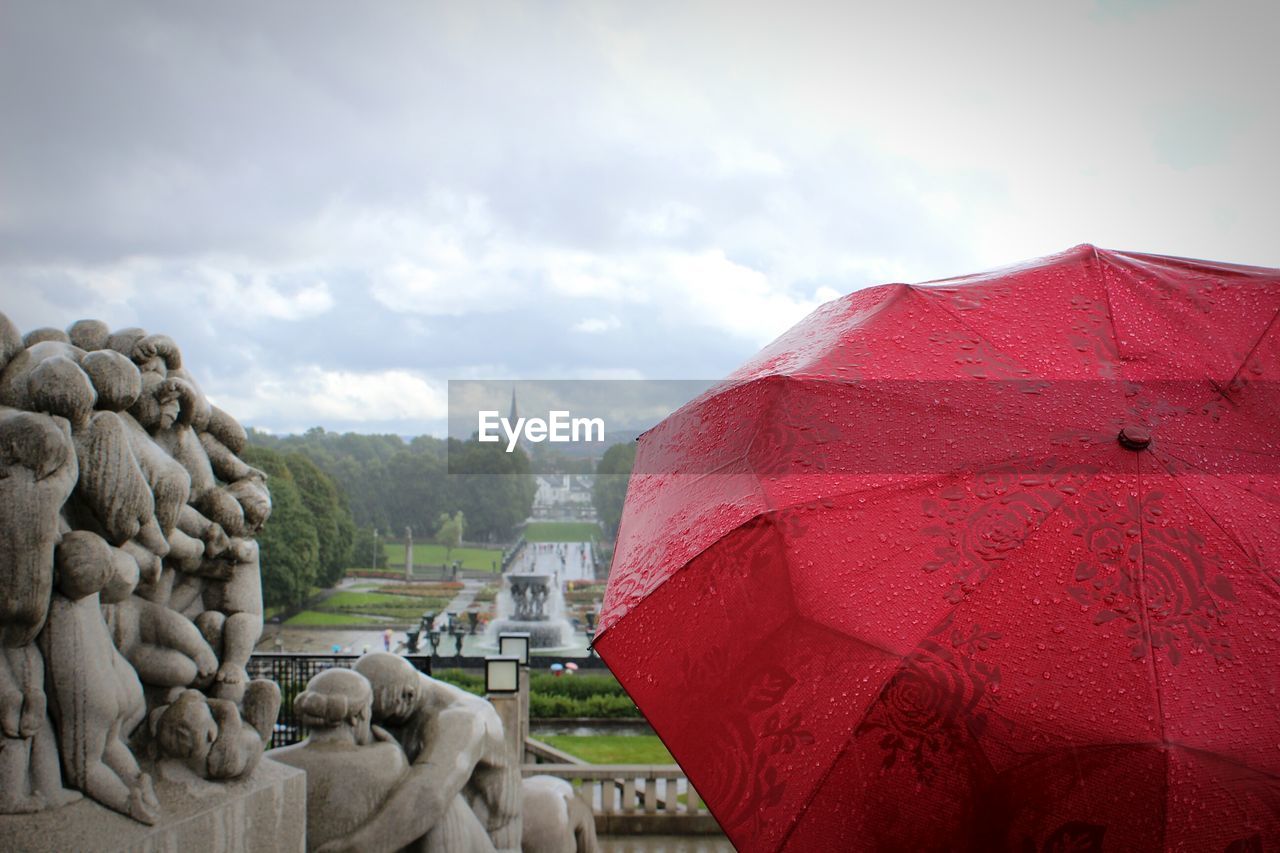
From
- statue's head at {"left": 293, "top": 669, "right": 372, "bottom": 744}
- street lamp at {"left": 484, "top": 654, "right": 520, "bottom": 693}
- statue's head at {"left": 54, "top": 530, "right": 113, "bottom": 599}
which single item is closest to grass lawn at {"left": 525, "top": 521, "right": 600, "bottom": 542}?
street lamp at {"left": 484, "top": 654, "right": 520, "bottom": 693}

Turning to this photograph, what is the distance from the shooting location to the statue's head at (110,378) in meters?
4.08

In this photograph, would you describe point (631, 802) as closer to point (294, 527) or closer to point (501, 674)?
point (501, 674)

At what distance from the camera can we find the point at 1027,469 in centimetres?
196

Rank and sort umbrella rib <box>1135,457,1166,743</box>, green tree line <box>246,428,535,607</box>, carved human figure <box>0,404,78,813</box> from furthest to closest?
green tree line <box>246,428,535,607</box>
carved human figure <box>0,404,78,813</box>
umbrella rib <box>1135,457,1166,743</box>

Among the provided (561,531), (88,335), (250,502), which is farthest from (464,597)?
(88,335)

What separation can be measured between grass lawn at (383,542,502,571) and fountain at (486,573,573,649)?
46.4 feet

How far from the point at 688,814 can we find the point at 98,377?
8.94 meters

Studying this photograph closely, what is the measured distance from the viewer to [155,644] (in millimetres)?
4426

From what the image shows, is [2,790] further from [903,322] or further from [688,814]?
[688,814]

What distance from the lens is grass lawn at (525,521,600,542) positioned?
70188 millimetres

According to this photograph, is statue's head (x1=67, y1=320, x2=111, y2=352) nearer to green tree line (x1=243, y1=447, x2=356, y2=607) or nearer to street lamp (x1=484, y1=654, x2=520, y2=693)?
street lamp (x1=484, y1=654, x2=520, y2=693)

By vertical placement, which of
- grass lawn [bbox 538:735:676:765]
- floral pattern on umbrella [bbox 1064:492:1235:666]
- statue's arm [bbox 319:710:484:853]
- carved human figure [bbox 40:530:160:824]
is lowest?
grass lawn [bbox 538:735:676:765]

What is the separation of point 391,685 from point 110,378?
92.5 inches

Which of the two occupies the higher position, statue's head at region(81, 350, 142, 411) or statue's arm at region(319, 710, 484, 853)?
statue's head at region(81, 350, 142, 411)
